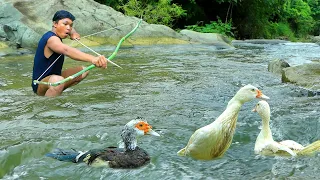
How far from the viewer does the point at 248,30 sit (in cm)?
2717

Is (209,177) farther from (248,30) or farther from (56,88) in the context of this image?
(248,30)

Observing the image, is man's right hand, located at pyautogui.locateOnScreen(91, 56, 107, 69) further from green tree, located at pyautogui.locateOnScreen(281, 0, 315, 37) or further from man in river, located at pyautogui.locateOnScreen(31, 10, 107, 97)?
green tree, located at pyautogui.locateOnScreen(281, 0, 315, 37)

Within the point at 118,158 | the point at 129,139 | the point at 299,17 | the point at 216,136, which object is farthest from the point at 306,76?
the point at 299,17

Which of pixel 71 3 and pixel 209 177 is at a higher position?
pixel 71 3

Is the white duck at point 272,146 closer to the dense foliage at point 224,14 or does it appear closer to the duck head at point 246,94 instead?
the duck head at point 246,94

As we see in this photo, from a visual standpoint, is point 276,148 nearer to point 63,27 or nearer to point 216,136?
point 216,136

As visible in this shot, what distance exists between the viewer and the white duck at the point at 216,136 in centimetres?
398

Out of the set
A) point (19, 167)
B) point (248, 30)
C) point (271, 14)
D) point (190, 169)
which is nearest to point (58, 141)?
point (19, 167)

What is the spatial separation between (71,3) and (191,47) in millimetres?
4809

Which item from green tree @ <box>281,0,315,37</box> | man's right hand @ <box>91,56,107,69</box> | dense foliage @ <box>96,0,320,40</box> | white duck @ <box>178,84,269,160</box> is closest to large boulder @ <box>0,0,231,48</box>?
dense foliage @ <box>96,0,320,40</box>

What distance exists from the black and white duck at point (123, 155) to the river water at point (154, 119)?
65 millimetres

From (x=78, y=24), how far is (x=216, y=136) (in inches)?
510

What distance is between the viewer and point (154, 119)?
5.55 m

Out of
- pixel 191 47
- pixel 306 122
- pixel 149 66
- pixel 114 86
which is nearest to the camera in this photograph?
pixel 306 122
